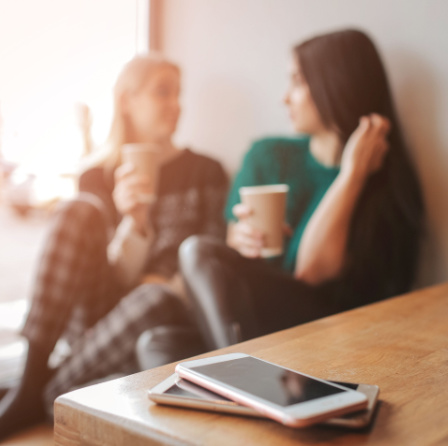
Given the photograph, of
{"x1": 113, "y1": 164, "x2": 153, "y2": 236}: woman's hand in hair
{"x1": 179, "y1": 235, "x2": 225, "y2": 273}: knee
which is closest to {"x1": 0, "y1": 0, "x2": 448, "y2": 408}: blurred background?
{"x1": 113, "y1": 164, "x2": 153, "y2": 236}: woman's hand in hair

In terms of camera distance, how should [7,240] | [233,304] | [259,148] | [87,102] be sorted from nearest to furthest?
[233,304]
[259,148]
[87,102]
[7,240]

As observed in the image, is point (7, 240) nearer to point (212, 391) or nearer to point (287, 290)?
point (287, 290)

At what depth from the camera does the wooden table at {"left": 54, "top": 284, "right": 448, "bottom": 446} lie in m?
0.46

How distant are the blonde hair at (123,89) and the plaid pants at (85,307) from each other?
0.25m

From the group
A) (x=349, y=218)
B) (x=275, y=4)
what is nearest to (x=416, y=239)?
(x=349, y=218)

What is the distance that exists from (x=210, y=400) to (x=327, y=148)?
1195 millimetres

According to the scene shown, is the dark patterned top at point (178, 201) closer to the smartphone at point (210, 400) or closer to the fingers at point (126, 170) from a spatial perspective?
the fingers at point (126, 170)

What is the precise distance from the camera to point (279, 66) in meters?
1.71

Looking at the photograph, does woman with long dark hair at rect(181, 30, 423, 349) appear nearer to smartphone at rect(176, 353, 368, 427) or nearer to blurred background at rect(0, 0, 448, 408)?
blurred background at rect(0, 0, 448, 408)

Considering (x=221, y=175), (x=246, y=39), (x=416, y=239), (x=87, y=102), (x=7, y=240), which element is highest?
(x=246, y=39)

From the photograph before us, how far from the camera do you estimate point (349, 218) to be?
1479 mm

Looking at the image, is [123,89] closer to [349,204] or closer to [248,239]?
[248,239]

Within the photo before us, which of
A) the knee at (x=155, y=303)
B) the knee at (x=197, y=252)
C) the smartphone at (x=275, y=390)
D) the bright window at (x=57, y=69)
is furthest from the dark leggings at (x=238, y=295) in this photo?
the bright window at (x=57, y=69)

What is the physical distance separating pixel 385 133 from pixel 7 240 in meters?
1.67
